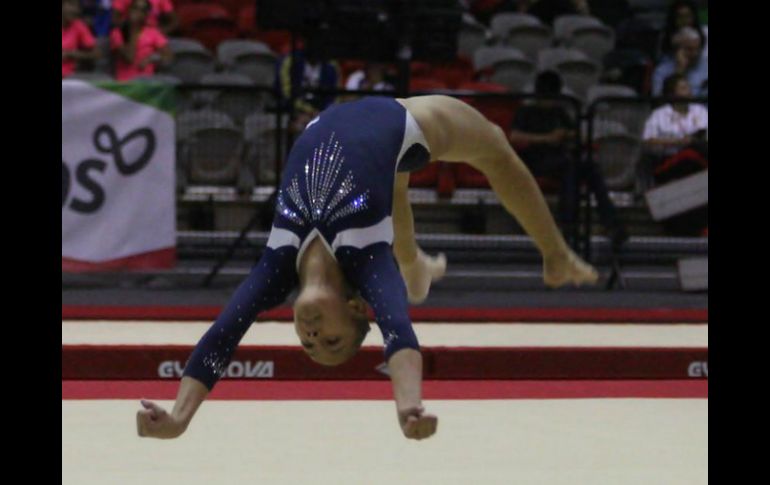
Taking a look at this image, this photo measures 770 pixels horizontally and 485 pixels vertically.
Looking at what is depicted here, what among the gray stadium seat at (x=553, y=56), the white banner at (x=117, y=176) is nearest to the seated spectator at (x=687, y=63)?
the gray stadium seat at (x=553, y=56)

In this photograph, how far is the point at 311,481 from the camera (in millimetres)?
4293

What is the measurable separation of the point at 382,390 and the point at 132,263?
2.53 meters

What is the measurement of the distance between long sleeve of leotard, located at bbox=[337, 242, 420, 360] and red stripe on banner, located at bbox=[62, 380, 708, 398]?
2.02 meters

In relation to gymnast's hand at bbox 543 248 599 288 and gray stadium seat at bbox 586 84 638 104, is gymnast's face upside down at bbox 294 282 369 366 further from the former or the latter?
gray stadium seat at bbox 586 84 638 104

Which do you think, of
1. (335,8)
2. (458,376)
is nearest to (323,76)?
(335,8)

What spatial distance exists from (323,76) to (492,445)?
5036 mm

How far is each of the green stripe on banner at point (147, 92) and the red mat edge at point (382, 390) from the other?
93.3 inches

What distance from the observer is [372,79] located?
9664 millimetres

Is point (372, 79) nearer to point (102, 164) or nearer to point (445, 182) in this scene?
point (445, 182)

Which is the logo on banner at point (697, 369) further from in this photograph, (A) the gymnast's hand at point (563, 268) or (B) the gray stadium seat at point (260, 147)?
(B) the gray stadium seat at point (260, 147)

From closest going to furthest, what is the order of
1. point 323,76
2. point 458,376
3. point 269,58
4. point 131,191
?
point 458,376
point 131,191
point 323,76
point 269,58

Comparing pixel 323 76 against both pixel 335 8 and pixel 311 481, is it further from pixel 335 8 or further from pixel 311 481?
pixel 311 481

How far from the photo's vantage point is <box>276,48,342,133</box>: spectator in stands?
27.5ft
